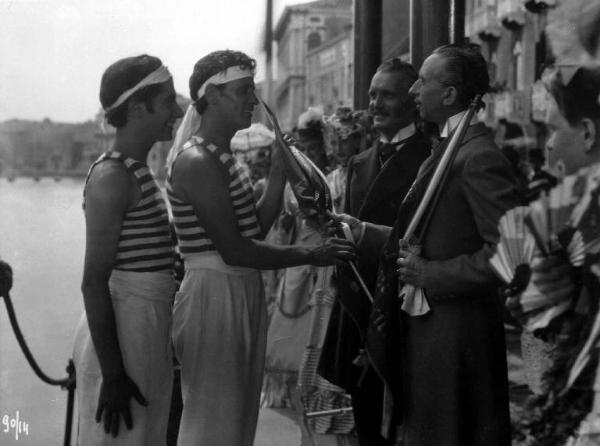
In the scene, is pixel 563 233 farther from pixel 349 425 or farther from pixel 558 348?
pixel 349 425

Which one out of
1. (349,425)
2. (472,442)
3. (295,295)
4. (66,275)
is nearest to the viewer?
(472,442)

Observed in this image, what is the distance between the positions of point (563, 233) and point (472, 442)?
1.09 metres

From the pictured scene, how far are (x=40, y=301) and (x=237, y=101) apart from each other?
5420 millimetres

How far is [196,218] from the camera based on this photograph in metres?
2.99

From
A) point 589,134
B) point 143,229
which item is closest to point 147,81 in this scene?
point 143,229

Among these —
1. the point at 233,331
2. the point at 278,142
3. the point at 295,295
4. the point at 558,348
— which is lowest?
the point at 295,295

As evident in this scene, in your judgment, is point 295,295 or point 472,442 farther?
point 295,295

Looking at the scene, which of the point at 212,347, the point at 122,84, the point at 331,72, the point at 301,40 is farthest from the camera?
the point at 301,40

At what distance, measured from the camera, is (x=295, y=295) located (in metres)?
5.79

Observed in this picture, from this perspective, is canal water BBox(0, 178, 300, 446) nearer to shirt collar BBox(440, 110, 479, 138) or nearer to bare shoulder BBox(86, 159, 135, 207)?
bare shoulder BBox(86, 159, 135, 207)

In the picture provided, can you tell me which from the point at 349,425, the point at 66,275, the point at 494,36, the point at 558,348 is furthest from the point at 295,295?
the point at 494,36

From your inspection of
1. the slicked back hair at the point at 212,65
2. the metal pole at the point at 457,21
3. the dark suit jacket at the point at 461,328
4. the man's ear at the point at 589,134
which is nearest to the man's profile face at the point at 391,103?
the slicked back hair at the point at 212,65

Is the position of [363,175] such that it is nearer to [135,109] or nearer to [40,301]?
[135,109]

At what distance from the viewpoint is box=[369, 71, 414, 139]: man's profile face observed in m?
3.48
